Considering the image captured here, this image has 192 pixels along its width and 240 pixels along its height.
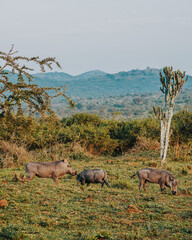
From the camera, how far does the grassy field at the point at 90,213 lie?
258 inches

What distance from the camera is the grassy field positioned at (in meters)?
6.55

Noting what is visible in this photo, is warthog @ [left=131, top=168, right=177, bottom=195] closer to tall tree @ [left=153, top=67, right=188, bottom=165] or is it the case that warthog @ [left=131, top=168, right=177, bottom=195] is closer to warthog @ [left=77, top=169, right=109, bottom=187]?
warthog @ [left=77, top=169, right=109, bottom=187]

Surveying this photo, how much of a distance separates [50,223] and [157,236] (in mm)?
2472

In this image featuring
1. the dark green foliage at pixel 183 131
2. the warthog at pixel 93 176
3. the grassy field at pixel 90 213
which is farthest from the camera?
the dark green foliage at pixel 183 131

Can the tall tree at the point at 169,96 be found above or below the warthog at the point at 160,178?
above

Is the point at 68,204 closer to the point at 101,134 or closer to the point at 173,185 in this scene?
the point at 173,185

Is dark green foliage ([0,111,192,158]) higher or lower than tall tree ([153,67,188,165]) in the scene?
lower

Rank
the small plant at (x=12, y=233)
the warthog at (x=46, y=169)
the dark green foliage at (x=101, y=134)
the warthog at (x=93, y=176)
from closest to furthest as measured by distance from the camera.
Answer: the small plant at (x=12, y=233)
the warthog at (x=46, y=169)
the warthog at (x=93, y=176)
the dark green foliage at (x=101, y=134)

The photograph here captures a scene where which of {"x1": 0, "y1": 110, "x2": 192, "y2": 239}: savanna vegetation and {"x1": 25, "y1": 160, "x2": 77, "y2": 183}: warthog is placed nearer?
{"x1": 0, "y1": 110, "x2": 192, "y2": 239}: savanna vegetation

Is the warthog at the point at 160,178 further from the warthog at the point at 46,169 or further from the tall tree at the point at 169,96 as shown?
the tall tree at the point at 169,96

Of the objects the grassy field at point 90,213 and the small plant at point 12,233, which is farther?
the grassy field at point 90,213

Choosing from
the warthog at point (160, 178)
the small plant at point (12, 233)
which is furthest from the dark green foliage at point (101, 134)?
the small plant at point (12, 233)

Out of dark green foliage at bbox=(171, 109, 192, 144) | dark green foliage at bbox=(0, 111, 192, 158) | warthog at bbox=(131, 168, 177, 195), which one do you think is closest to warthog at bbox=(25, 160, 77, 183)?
warthog at bbox=(131, 168, 177, 195)

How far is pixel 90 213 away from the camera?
802cm
